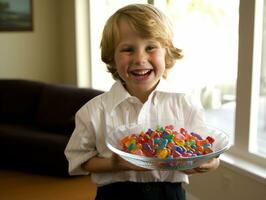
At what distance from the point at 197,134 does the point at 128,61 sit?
0.35m

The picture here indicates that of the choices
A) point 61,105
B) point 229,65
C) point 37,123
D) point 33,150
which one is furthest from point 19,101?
point 229,65

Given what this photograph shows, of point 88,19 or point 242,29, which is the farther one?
point 88,19

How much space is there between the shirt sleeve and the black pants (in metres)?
0.12

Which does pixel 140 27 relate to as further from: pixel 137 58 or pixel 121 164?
Result: pixel 121 164

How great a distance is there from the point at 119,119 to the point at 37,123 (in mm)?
3052

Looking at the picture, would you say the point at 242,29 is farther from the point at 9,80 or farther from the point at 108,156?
the point at 9,80

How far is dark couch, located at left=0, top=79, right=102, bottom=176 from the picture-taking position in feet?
11.4

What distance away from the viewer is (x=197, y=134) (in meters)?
1.32

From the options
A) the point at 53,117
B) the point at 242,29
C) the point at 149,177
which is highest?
the point at 242,29

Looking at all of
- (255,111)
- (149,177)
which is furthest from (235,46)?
(149,177)

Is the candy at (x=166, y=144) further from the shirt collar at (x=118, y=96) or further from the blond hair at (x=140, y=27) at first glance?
the blond hair at (x=140, y=27)

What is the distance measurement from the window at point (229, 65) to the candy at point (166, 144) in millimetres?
1122

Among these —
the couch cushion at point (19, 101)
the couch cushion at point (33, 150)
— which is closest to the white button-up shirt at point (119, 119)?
the couch cushion at point (33, 150)

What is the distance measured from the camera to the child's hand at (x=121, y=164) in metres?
1.13
